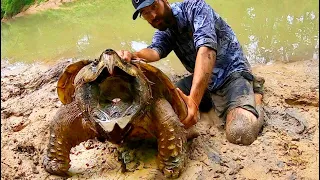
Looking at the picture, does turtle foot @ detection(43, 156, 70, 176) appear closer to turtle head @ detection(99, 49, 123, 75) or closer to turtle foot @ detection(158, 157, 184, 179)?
turtle foot @ detection(158, 157, 184, 179)

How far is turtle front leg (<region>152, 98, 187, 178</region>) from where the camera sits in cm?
211

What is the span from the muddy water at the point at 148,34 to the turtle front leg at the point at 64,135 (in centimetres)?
207

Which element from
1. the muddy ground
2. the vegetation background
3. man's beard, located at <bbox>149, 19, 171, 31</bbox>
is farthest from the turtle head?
the vegetation background

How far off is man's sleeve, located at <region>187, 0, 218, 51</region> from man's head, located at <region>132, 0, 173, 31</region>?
0.57 ft

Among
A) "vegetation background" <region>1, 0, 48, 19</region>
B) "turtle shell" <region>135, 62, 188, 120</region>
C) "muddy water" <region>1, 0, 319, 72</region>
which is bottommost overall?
"vegetation background" <region>1, 0, 48, 19</region>

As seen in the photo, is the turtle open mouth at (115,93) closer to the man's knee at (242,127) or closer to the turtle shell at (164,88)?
the turtle shell at (164,88)

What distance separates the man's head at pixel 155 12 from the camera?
257 cm

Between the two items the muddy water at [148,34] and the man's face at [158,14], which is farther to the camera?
the muddy water at [148,34]

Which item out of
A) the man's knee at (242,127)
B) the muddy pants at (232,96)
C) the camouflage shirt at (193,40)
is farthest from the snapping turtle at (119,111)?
the camouflage shirt at (193,40)

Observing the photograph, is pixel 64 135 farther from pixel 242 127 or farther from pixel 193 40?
pixel 193 40

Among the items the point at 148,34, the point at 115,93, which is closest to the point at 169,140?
the point at 115,93

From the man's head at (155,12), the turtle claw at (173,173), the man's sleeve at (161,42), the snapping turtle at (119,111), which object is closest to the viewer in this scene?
the snapping turtle at (119,111)

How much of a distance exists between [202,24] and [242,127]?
0.75 m

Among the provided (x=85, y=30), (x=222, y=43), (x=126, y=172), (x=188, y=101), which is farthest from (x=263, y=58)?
(x=85, y=30)
